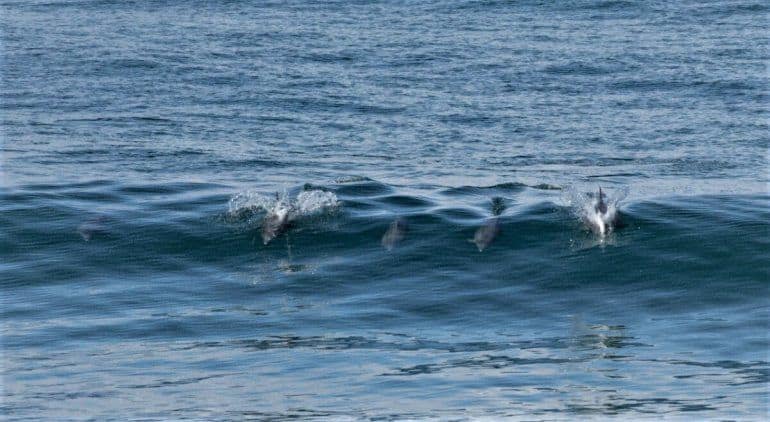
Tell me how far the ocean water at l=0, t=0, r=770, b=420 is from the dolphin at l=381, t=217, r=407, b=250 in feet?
0.19

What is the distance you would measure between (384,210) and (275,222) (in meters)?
1.33

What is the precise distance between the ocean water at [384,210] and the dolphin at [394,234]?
0.19 ft

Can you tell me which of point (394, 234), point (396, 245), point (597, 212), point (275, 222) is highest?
point (597, 212)

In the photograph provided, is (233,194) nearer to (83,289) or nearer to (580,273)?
(83,289)

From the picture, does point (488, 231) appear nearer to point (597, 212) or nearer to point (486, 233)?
point (486, 233)

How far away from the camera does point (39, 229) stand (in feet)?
53.5

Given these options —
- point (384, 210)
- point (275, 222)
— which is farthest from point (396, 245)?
point (275, 222)

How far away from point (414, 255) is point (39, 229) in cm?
455

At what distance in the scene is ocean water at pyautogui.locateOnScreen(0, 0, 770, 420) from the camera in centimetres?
1134

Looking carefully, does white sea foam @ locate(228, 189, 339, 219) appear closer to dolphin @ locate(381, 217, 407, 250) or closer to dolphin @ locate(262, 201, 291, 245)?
dolphin @ locate(262, 201, 291, 245)

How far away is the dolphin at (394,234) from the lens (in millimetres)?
15653

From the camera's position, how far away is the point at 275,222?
16.3 metres

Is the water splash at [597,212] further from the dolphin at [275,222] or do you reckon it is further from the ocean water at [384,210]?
the dolphin at [275,222]

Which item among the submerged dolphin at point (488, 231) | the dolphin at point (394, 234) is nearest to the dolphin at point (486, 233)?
the submerged dolphin at point (488, 231)
